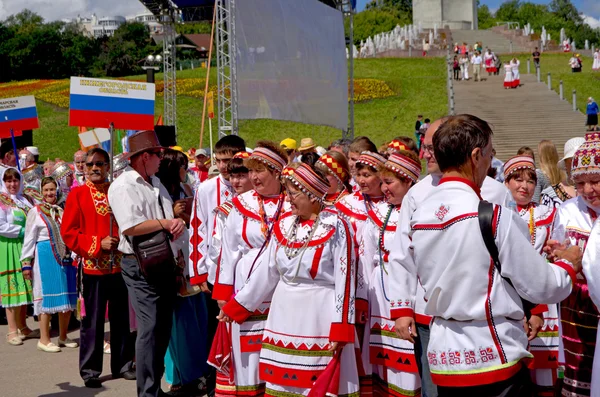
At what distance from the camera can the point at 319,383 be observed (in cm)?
477

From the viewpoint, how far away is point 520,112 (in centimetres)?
3303

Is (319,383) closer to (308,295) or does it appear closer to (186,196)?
(308,295)

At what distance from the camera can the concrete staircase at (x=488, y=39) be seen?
5514 centimetres

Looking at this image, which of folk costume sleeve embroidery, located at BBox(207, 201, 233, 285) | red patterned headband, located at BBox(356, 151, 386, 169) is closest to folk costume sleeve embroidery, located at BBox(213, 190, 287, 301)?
folk costume sleeve embroidery, located at BBox(207, 201, 233, 285)

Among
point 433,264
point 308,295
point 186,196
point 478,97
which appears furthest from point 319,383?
point 478,97

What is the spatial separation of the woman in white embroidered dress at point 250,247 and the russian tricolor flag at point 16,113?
23.2 feet

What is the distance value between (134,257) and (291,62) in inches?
431

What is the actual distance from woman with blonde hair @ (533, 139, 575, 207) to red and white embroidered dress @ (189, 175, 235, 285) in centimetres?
260

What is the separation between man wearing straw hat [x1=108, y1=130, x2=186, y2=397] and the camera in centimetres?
623

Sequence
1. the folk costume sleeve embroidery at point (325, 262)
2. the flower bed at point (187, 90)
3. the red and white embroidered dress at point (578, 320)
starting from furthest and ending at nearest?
the flower bed at point (187, 90), the folk costume sleeve embroidery at point (325, 262), the red and white embroidered dress at point (578, 320)

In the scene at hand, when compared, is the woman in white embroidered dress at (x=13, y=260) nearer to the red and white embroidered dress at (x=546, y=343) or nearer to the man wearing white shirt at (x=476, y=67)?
the red and white embroidered dress at (x=546, y=343)

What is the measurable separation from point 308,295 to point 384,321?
749 millimetres

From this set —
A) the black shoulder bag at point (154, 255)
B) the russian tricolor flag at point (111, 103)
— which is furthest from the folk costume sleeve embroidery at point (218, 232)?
the russian tricolor flag at point (111, 103)

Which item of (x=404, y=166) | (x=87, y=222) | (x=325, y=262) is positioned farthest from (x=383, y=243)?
(x=87, y=222)
